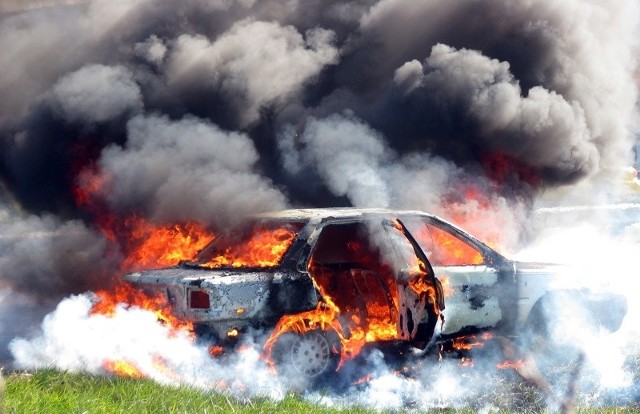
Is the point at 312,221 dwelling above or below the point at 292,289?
above

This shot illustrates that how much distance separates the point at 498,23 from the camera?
506 inches

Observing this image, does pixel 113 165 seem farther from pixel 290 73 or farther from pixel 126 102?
pixel 290 73

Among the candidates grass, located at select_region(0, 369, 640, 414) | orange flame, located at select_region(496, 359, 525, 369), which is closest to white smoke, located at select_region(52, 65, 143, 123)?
grass, located at select_region(0, 369, 640, 414)

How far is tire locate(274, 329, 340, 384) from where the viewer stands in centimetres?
601

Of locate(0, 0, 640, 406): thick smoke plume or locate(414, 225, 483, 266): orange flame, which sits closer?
locate(414, 225, 483, 266): orange flame

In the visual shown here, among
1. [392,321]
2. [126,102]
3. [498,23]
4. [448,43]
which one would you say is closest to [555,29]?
[498,23]

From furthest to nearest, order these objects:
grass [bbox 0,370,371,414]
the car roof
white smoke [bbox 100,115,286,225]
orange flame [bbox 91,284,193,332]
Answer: white smoke [bbox 100,115,286,225] → the car roof → orange flame [bbox 91,284,193,332] → grass [bbox 0,370,371,414]

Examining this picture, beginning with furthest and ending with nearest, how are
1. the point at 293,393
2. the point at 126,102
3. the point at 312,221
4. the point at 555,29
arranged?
the point at 555,29
the point at 126,102
the point at 312,221
the point at 293,393

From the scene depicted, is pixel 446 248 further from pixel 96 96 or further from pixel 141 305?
pixel 96 96

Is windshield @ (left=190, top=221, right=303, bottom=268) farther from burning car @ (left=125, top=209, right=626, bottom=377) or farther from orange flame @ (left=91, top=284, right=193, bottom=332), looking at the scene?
orange flame @ (left=91, top=284, right=193, bottom=332)

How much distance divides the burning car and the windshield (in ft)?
0.04

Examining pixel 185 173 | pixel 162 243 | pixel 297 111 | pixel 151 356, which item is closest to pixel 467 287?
pixel 151 356

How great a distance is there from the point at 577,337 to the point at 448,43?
24.3 feet

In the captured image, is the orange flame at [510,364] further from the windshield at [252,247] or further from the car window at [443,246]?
the windshield at [252,247]
